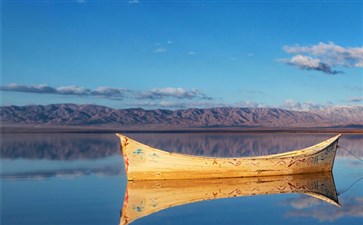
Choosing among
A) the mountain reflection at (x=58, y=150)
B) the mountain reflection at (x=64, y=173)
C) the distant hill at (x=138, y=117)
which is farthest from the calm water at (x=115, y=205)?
the distant hill at (x=138, y=117)

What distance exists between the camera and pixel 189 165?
14.7 m

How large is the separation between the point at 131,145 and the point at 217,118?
536 feet

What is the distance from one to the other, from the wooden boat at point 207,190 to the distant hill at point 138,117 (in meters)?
133

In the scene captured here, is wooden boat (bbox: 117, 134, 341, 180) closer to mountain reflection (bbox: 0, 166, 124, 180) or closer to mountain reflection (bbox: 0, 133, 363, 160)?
mountain reflection (bbox: 0, 166, 124, 180)

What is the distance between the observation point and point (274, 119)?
Result: 190000 millimetres

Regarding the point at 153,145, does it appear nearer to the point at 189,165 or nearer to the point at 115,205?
the point at 189,165

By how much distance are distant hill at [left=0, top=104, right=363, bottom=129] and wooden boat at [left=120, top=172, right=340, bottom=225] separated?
133m

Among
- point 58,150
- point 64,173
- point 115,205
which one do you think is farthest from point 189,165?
point 58,150

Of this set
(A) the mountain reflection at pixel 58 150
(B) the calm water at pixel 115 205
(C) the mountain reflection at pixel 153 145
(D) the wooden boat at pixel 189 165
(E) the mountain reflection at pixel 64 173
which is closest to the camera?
(B) the calm water at pixel 115 205

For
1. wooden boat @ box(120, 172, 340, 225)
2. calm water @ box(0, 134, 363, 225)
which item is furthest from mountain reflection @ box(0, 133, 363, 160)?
wooden boat @ box(120, 172, 340, 225)

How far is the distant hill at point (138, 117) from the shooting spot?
496ft

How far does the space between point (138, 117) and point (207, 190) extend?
156340mm

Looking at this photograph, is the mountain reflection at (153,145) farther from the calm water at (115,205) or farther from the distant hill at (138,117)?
the distant hill at (138,117)

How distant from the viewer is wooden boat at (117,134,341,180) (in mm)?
14414
